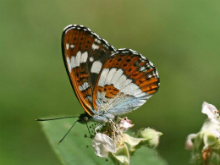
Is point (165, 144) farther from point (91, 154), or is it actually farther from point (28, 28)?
point (28, 28)

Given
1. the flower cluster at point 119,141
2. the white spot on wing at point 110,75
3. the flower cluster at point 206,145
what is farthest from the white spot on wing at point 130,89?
the flower cluster at point 206,145

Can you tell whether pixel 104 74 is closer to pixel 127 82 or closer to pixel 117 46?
pixel 127 82

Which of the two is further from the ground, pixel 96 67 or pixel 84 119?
pixel 96 67

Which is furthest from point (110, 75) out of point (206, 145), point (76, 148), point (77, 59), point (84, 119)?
point (206, 145)

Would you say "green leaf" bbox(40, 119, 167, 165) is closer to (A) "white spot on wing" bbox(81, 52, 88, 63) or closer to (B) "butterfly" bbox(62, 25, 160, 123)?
(B) "butterfly" bbox(62, 25, 160, 123)

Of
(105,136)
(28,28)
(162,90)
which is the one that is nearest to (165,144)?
(162,90)
